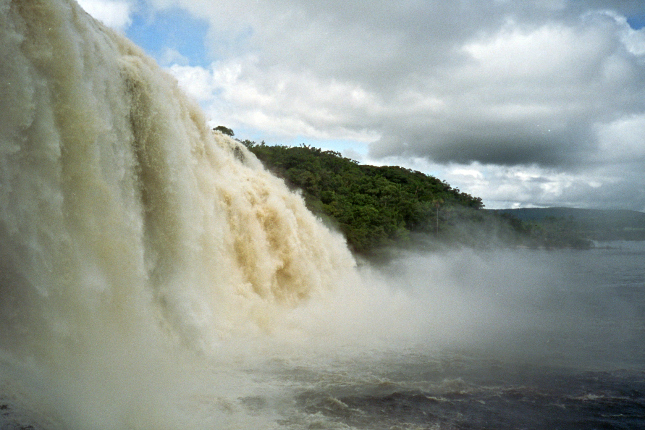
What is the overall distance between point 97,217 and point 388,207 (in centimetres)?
3491

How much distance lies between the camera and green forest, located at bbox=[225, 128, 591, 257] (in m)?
32.4

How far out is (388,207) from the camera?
40844 mm

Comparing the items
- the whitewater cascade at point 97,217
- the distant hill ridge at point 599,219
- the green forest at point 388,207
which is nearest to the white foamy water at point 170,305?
the whitewater cascade at point 97,217

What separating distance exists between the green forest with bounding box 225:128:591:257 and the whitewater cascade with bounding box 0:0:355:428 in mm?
17698

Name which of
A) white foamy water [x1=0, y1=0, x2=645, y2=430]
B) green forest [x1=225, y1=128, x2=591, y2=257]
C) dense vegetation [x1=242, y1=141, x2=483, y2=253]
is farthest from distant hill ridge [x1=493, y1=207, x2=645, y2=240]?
white foamy water [x1=0, y1=0, x2=645, y2=430]

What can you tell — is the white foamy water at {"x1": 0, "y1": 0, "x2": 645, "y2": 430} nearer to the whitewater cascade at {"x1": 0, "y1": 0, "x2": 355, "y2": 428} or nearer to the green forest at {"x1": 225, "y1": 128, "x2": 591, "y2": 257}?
the whitewater cascade at {"x1": 0, "y1": 0, "x2": 355, "y2": 428}

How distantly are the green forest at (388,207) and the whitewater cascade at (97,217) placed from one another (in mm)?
17698

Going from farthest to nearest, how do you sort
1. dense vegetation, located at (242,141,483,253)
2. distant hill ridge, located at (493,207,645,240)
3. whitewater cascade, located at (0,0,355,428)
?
distant hill ridge, located at (493,207,645,240) < dense vegetation, located at (242,141,483,253) < whitewater cascade, located at (0,0,355,428)

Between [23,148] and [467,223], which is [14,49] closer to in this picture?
→ [23,148]

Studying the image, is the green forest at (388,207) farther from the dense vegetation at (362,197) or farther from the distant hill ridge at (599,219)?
the distant hill ridge at (599,219)

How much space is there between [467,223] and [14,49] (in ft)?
144

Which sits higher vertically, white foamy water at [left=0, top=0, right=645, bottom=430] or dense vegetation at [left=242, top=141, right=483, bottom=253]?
dense vegetation at [left=242, top=141, right=483, bottom=253]

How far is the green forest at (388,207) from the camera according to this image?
32.4m

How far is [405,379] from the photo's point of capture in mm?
8922
